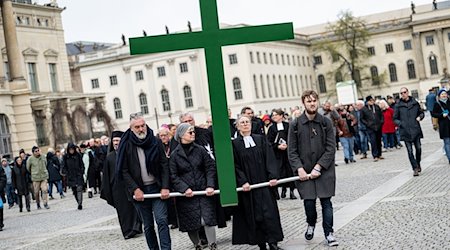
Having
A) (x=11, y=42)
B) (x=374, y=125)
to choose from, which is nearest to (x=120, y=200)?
(x=374, y=125)

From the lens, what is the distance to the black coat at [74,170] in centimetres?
2408

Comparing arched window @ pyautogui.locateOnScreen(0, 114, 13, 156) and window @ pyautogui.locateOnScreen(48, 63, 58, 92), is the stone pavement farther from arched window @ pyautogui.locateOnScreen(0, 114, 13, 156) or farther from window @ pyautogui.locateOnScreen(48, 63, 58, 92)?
window @ pyautogui.locateOnScreen(48, 63, 58, 92)

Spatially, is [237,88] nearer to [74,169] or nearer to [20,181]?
[20,181]

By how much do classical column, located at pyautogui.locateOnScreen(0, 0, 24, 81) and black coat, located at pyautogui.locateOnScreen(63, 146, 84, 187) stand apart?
25.0m

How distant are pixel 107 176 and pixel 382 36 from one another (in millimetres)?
104747

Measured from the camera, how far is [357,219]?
1305 cm

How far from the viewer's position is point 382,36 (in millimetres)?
116562

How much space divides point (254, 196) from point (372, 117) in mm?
17081

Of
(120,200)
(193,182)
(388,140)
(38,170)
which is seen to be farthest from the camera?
(388,140)

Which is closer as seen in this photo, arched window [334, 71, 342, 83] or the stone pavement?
the stone pavement

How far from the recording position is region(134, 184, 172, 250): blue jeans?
10711 millimetres

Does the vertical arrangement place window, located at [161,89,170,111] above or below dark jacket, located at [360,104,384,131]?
above

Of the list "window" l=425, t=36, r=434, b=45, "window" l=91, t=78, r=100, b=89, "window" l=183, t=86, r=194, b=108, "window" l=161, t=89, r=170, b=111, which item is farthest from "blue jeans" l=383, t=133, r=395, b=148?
"window" l=425, t=36, r=434, b=45

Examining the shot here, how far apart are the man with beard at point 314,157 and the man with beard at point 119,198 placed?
468 cm
